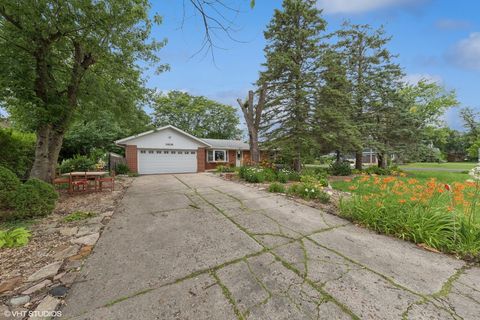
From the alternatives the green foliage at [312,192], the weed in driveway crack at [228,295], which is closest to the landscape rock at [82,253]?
the weed in driveway crack at [228,295]

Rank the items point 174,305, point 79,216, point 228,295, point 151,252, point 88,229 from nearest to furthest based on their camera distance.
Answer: point 174,305 < point 228,295 < point 151,252 < point 88,229 < point 79,216

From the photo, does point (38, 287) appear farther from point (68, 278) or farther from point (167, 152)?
point (167, 152)

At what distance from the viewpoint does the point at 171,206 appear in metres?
5.21

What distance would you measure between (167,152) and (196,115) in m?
16.3

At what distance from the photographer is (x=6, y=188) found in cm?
379

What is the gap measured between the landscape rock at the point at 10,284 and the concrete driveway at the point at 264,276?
64cm

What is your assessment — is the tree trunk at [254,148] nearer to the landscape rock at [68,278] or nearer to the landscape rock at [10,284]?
the landscape rock at [68,278]

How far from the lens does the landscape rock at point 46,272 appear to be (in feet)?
7.29

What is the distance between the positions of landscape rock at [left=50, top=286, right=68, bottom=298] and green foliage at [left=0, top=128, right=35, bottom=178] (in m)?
7.42

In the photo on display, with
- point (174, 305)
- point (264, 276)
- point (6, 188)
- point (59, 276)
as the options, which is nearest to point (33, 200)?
point (6, 188)

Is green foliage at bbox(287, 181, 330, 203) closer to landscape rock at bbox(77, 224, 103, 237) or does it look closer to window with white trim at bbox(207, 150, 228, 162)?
landscape rock at bbox(77, 224, 103, 237)

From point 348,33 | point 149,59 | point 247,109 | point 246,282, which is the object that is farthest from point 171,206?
point 348,33

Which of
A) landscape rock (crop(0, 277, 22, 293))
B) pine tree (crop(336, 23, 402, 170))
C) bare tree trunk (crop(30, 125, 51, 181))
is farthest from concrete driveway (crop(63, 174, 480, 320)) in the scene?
pine tree (crop(336, 23, 402, 170))

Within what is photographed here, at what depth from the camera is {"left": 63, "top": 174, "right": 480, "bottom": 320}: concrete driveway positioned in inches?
70.1
